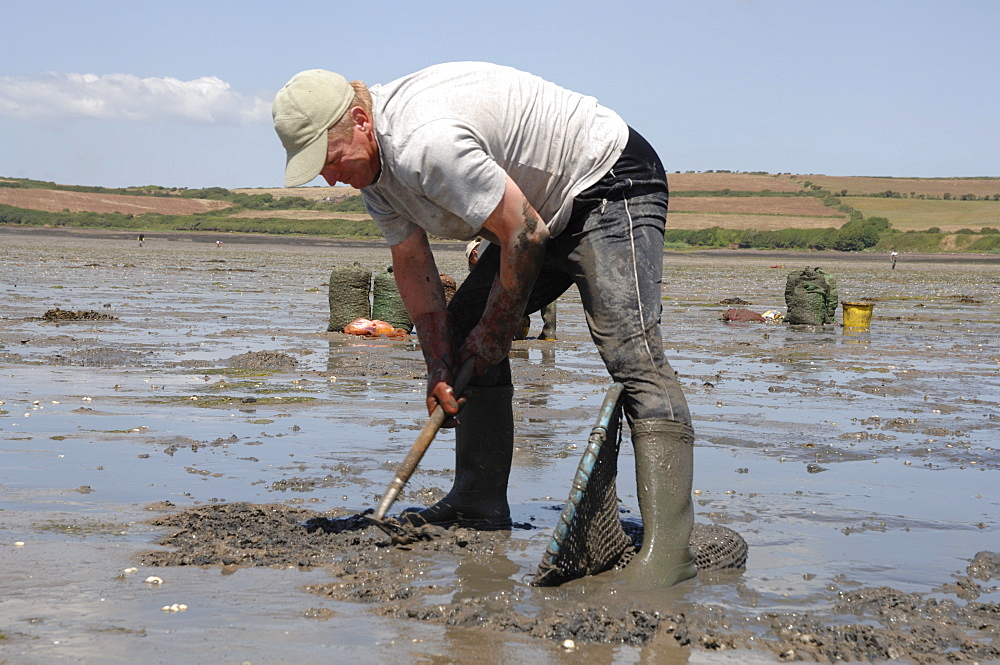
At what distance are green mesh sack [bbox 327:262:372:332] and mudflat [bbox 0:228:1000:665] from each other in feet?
7.66

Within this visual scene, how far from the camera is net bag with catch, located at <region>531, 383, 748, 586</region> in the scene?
378 cm

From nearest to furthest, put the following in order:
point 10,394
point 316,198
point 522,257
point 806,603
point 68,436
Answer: point 806,603 < point 522,257 < point 68,436 < point 10,394 < point 316,198

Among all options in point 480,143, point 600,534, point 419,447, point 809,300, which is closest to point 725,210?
point 809,300

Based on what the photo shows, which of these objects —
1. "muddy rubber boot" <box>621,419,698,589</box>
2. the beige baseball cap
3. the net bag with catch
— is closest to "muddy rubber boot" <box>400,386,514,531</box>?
the net bag with catch

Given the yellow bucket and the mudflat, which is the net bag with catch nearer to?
the mudflat

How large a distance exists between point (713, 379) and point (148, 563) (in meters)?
6.71

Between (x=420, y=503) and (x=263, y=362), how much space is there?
5289mm

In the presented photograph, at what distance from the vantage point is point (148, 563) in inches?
153

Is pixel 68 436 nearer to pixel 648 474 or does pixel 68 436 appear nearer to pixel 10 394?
pixel 10 394

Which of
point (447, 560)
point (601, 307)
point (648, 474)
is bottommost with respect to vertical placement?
point (447, 560)

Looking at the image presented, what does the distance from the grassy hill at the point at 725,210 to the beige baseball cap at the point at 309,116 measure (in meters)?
72.7

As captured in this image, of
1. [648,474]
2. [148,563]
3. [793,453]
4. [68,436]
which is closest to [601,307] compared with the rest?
[648,474]

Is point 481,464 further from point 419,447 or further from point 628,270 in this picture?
point 628,270

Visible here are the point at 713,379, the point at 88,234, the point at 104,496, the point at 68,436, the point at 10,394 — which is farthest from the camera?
the point at 88,234
